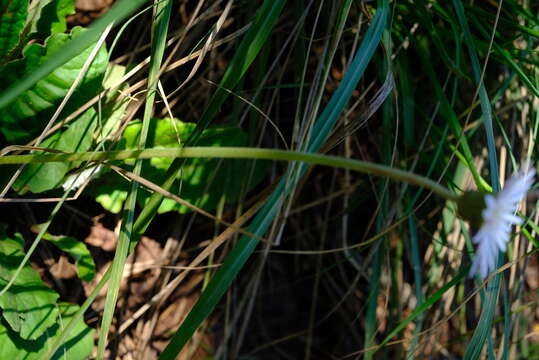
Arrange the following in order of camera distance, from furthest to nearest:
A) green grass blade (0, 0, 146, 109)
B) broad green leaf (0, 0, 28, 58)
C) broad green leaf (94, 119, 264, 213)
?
broad green leaf (94, 119, 264, 213), broad green leaf (0, 0, 28, 58), green grass blade (0, 0, 146, 109)

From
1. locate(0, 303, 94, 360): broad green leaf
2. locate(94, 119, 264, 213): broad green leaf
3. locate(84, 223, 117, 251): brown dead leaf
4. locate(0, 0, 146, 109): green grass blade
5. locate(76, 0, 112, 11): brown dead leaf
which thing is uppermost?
locate(76, 0, 112, 11): brown dead leaf

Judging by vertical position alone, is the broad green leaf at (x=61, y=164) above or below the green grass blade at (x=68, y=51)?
below

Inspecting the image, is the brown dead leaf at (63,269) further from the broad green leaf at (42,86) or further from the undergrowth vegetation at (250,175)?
the broad green leaf at (42,86)

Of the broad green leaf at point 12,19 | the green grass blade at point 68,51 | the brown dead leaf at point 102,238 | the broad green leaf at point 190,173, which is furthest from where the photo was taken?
the brown dead leaf at point 102,238

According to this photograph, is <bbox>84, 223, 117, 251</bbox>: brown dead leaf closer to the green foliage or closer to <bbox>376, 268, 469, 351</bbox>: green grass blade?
the green foliage

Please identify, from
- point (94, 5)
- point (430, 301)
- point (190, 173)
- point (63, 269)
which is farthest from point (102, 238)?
point (430, 301)

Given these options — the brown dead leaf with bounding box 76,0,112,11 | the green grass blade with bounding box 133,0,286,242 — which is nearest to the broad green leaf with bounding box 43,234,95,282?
the green grass blade with bounding box 133,0,286,242

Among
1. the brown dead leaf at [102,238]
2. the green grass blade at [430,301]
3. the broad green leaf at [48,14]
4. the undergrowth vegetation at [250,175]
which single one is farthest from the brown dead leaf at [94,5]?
the green grass blade at [430,301]
